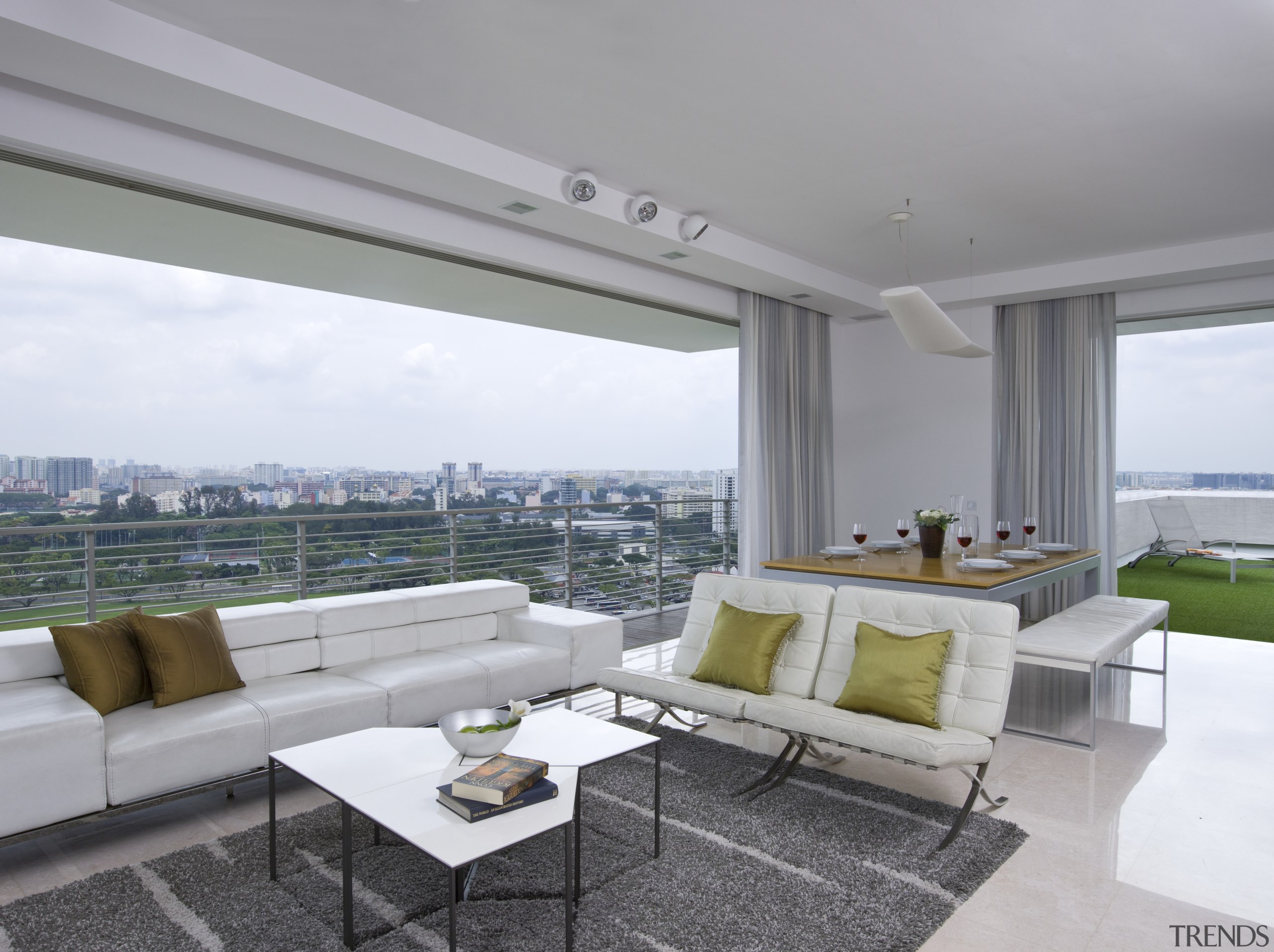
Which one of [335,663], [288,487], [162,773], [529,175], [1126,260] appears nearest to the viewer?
[162,773]

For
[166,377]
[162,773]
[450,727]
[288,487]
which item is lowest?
[162,773]

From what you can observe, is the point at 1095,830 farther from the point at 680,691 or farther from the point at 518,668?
the point at 518,668

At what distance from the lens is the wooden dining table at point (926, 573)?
142 inches

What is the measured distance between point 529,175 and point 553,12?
1.26 m

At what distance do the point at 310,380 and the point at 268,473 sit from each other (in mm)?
742

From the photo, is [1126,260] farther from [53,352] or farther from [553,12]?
[53,352]

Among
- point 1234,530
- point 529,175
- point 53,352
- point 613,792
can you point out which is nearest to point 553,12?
point 529,175

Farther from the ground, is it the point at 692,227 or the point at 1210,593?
the point at 692,227

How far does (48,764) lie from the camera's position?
94.8 inches

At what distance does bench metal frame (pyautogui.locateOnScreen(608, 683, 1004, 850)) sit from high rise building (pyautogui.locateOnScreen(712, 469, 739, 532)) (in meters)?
3.51

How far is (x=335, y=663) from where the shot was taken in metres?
3.62

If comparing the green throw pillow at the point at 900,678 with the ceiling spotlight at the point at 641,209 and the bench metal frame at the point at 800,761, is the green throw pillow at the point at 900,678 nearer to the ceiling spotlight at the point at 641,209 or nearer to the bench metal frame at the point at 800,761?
the bench metal frame at the point at 800,761

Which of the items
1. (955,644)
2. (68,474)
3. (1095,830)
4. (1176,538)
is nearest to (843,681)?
(955,644)

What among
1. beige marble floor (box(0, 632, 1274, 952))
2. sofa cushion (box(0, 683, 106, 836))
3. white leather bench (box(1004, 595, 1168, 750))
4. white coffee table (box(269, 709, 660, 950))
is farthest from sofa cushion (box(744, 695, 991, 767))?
sofa cushion (box(0, 683, 106, 836))
